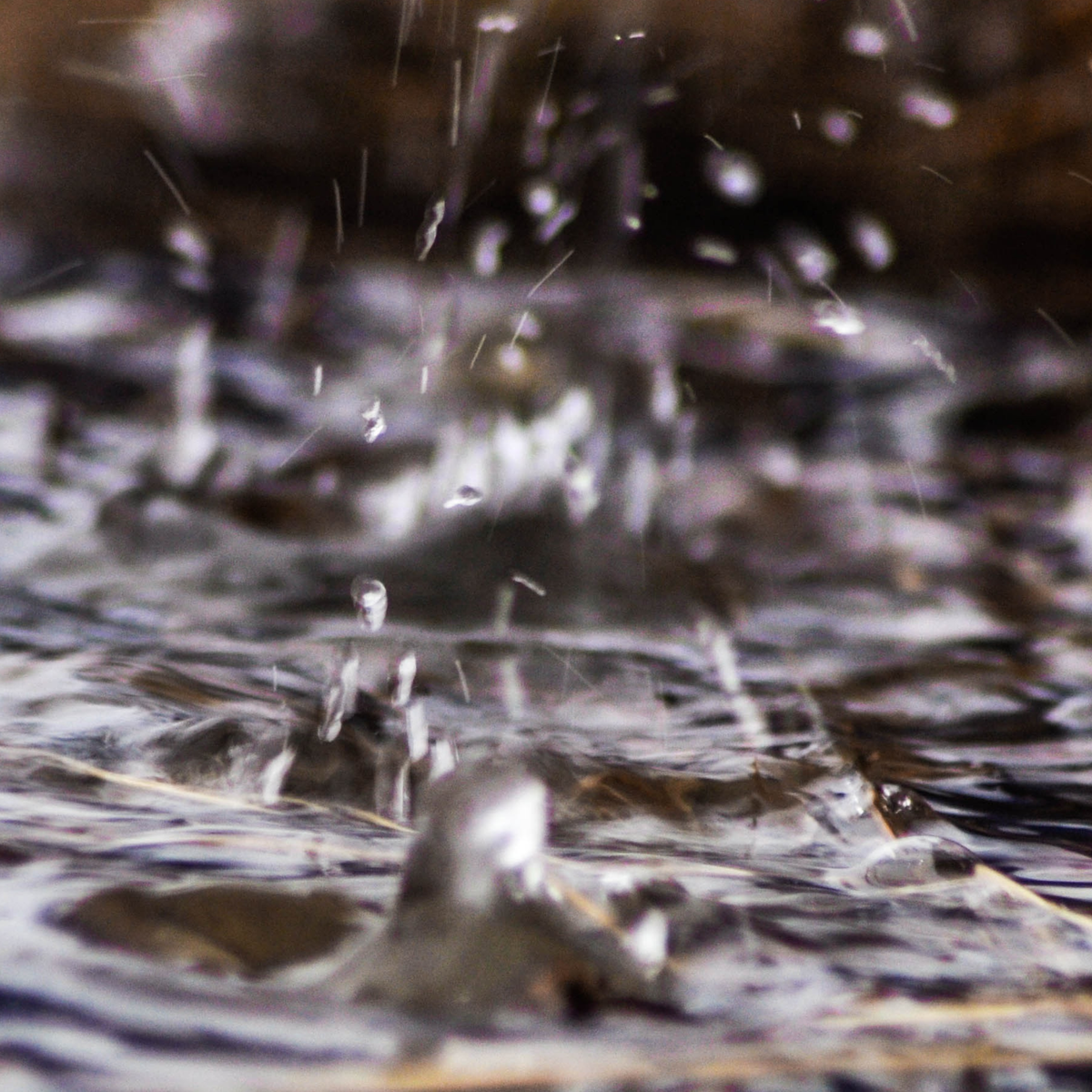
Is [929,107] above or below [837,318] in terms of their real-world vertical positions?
above

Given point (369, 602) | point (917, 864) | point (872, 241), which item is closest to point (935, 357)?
point (872, 241)

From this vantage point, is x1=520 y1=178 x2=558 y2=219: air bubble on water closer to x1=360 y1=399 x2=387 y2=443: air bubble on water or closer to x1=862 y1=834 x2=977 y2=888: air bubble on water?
x1=360 y1=399 x2=387 y2=443: air bubble on water

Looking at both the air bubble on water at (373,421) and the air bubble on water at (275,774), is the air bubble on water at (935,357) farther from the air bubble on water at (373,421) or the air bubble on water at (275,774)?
the air bubble on water at (275,774)

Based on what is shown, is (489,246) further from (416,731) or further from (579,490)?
(416,731)

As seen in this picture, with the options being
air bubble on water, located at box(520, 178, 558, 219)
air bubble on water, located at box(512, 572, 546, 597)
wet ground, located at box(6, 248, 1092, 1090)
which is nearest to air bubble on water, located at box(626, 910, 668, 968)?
wet ground, located at box(6, 248, 1092, 1090)

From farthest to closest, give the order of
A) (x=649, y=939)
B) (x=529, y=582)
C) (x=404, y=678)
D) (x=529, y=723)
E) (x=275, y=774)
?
(x=529, y=582) → (x=404, y=678) → (x=529, y=723) → (x=275, y=774) → (x=649, y=939)

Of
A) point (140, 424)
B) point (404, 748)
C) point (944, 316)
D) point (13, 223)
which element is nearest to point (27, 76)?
point (13, 223)

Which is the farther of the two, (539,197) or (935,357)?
(539,197)
